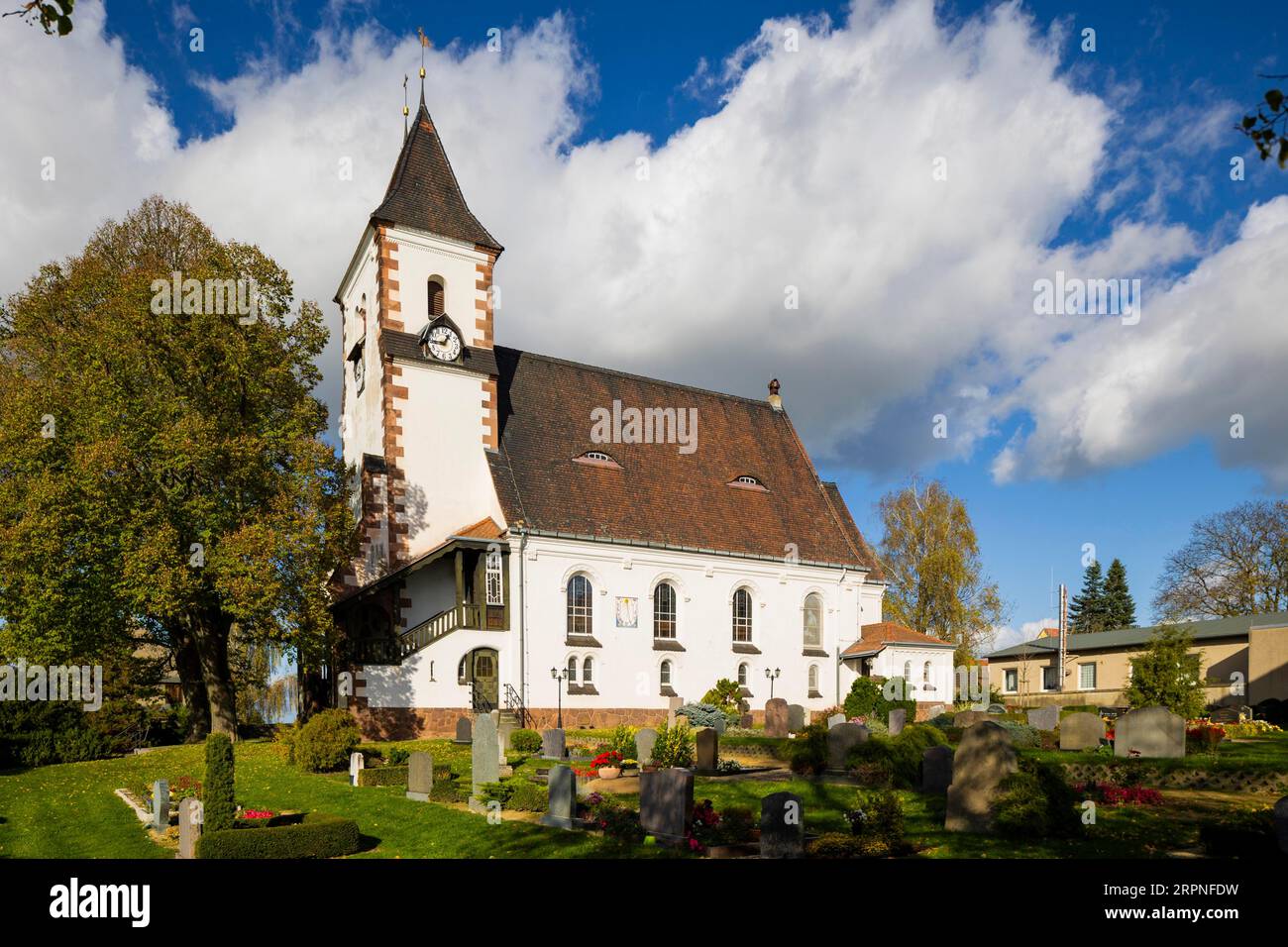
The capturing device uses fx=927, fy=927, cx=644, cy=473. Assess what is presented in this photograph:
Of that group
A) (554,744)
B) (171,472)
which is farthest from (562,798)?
(171,472)

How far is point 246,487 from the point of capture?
26438 mm

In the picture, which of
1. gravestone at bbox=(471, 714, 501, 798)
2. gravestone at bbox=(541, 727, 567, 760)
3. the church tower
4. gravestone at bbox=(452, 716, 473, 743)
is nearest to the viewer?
gravestone at bbox=(471, 714, 501, 798)

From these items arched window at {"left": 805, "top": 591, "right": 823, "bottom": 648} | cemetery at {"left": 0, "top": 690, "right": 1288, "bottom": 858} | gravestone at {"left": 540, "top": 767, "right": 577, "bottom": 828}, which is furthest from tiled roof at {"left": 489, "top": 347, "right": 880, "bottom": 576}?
gravestone at {"left": 540, "top": 767, "right": 577, "bottom": 828}

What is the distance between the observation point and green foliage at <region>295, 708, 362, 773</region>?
2217 centimetres

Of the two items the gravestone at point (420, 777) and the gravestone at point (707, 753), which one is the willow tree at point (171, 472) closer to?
the gravestone at point (420, 777)

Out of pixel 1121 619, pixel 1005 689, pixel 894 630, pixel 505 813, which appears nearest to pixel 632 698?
pixel 894 630

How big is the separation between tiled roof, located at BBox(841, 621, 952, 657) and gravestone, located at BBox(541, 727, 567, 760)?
63.9 ft

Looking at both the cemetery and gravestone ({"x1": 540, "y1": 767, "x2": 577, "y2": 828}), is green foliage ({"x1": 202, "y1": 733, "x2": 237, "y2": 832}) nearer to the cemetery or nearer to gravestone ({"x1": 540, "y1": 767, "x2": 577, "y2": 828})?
the cemetery

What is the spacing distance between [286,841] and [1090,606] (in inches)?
2806

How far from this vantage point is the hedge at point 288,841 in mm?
12141

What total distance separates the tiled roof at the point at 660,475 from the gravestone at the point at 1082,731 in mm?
16626

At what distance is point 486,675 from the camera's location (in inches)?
1245
